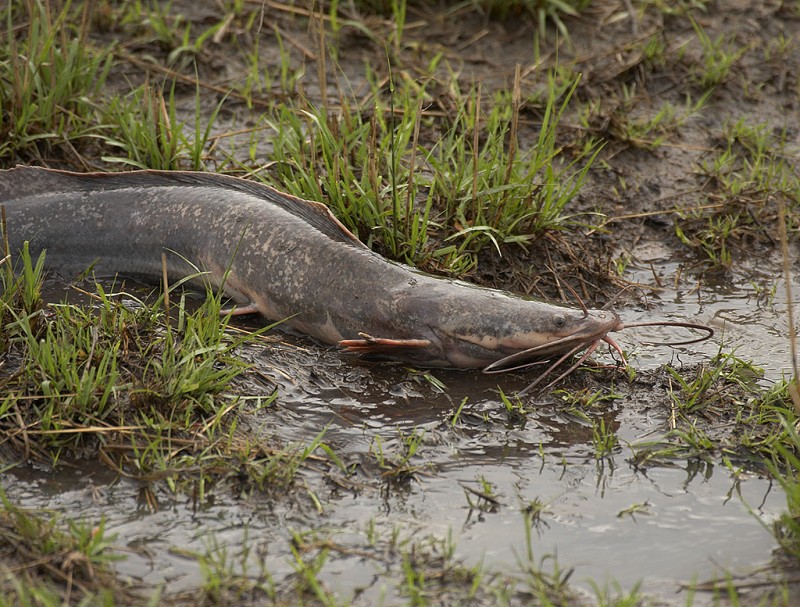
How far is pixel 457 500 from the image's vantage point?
11.4 ft

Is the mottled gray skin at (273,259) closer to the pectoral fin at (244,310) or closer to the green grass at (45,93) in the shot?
the pectoral fin at (244,310)

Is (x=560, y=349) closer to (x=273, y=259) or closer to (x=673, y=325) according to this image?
(x=673, y=325)

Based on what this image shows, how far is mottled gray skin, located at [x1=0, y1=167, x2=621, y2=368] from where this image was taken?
4.19 metres

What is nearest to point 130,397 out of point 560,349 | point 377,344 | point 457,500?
point 377,344

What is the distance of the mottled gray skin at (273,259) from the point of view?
165 inches

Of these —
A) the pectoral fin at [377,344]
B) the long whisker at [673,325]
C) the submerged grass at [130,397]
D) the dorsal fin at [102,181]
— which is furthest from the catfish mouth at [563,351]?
the dorsal fin at [102,181]

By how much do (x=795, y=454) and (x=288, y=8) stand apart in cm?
429

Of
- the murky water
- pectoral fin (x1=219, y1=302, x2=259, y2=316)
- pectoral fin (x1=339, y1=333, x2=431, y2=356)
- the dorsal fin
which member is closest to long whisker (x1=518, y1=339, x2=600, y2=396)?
the murky water

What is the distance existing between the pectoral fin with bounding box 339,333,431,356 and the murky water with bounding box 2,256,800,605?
9 centimetres

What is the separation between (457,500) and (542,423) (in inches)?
24.1

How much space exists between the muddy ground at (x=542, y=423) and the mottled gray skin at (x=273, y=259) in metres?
0.18

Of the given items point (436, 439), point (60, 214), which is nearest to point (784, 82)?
point (436, 439)

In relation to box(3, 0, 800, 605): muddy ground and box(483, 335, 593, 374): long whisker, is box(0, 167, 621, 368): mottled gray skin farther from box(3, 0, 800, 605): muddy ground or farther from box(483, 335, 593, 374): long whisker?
box(3, 0, 800, 605): muddy ground

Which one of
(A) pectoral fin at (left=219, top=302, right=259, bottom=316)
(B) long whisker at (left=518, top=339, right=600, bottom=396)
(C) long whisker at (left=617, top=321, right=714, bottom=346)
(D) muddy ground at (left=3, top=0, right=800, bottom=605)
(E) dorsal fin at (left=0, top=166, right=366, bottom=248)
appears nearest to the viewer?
(D) muddy ground at (left=3, top=0, right=800, bottom=605)
